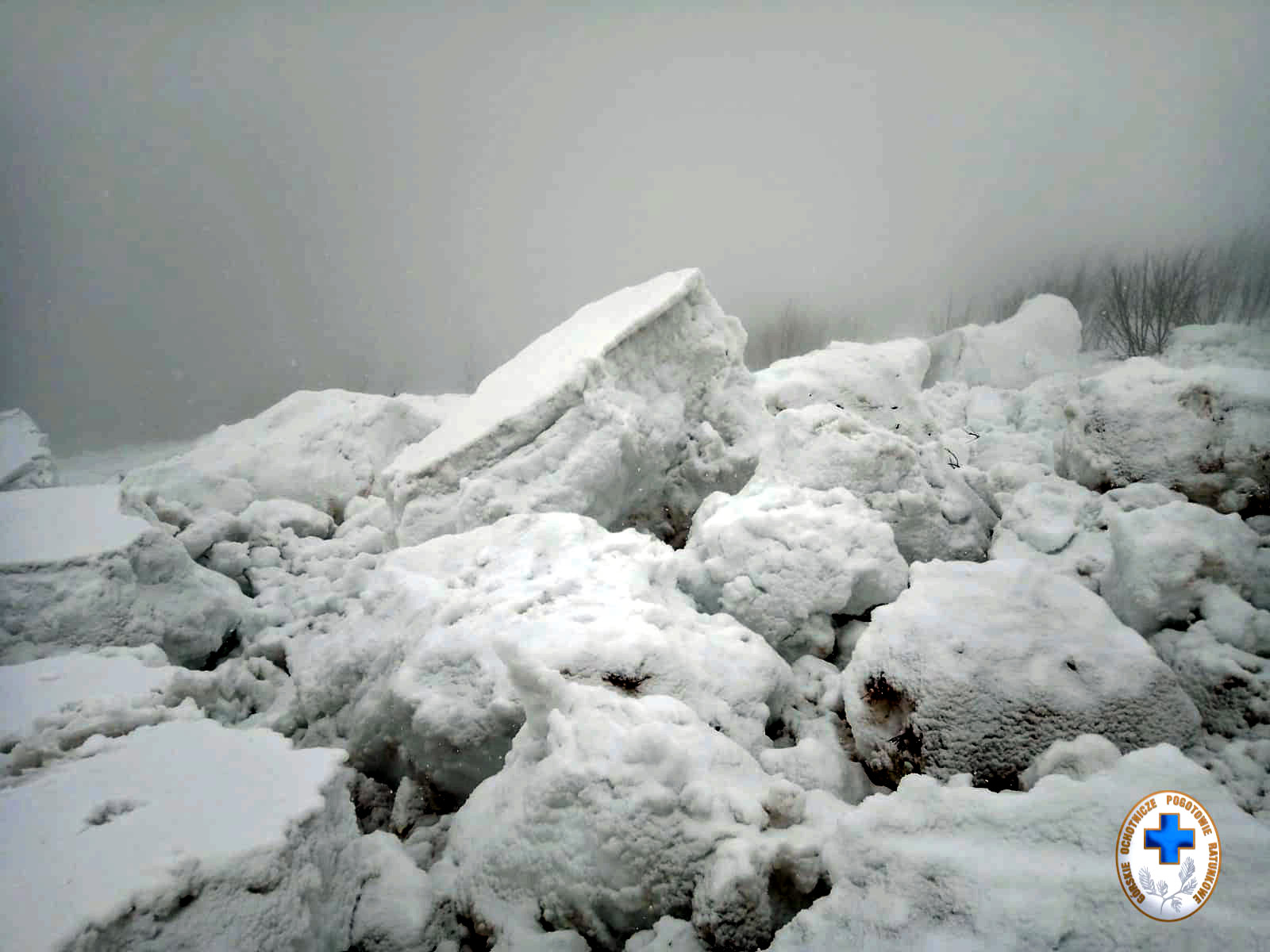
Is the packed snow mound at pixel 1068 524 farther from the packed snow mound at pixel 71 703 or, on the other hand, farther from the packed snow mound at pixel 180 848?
the packed snow mound at pixel 71 703

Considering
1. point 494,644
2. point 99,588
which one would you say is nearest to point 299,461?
point 99,588

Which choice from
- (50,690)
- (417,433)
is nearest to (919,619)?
→ (50,690)

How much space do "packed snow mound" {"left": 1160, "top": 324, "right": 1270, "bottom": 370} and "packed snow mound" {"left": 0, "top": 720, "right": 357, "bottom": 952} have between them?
463 cm

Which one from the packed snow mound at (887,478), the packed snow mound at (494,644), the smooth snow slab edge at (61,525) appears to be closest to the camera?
the packed snow mound at (494,644)

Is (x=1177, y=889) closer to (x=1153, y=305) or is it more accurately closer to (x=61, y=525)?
(x=61, y=525)

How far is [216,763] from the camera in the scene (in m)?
1.42

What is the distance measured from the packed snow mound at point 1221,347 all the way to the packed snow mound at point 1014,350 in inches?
34.5

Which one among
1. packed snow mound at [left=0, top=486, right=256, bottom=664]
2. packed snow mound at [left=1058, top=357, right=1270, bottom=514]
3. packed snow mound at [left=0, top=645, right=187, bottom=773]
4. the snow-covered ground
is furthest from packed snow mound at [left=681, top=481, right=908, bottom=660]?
packed snow mound at [left=0, top=486, right=256, bottom=664]

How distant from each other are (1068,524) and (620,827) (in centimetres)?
222

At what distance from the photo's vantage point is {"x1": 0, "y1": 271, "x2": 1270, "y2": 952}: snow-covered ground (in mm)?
1101

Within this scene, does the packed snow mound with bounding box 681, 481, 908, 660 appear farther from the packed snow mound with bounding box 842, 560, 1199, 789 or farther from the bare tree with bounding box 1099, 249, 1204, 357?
the bare tree with bounding box 1099, 249, 1204, 357

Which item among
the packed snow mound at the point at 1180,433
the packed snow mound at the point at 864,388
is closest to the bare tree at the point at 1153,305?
the packed snow mound at the point at 864,388

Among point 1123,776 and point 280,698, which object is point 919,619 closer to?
point 1123,776

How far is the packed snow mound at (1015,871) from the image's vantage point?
2.96 ft
